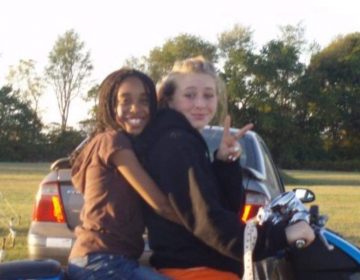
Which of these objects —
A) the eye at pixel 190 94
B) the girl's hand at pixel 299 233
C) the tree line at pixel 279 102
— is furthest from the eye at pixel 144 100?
the tree line at pixel 279 102

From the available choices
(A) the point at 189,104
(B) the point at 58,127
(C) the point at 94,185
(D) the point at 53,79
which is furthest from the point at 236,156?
(D) the point at 53,79

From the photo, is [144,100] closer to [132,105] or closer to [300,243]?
[132,105]

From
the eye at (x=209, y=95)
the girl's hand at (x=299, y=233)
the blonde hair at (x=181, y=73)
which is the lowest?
the girl's hand at (x=299, y=233)

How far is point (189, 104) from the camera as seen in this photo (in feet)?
11.2

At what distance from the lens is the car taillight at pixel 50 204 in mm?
7609

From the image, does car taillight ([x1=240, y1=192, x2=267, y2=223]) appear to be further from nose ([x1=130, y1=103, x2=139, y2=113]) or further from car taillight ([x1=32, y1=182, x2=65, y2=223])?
nose ([x1=130, y1=103, x2=139, y2=113])

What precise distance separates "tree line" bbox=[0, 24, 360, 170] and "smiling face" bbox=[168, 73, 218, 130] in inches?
2839

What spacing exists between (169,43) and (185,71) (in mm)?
84073

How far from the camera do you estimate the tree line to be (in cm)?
7881

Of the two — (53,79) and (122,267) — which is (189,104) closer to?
(122,267)

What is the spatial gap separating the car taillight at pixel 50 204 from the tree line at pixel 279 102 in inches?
2667

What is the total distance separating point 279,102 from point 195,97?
78676mm

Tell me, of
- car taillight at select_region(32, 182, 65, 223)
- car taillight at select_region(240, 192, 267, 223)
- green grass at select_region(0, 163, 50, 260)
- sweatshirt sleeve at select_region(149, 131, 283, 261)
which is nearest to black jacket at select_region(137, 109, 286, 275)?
sweatshirt sleeve at select_region(149, 131, 283, 261)

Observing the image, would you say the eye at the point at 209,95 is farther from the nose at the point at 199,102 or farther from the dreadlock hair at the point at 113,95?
the dreadlock hair at the point at 113,95
